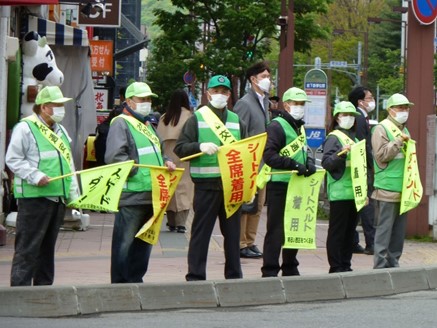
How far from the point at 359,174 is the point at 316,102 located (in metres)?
14.1

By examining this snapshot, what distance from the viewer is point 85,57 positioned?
19203 mm

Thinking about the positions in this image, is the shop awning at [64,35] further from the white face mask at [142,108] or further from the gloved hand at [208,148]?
the gloved hand at [208,148]

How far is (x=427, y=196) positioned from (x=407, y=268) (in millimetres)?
5017

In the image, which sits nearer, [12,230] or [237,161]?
[237,161]

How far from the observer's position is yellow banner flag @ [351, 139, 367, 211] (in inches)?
503

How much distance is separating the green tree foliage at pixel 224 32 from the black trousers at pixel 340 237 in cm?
2695

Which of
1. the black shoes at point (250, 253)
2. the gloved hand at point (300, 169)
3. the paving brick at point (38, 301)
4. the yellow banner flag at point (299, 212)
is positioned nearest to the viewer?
the paving brick at point (38, 301)

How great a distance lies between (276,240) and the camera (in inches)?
488

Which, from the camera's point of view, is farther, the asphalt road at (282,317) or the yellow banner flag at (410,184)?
the yellow banner flag at (410,184)

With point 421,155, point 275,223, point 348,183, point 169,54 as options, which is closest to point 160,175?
point 275,223

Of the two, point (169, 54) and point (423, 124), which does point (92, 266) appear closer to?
point (423, 124)

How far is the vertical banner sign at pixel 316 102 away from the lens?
26.4 metres

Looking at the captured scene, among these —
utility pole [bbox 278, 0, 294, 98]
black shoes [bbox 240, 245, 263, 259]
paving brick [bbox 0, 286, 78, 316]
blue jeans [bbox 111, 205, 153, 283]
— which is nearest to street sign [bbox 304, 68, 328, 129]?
utility pole [bbox 278, 0, 294, 98]

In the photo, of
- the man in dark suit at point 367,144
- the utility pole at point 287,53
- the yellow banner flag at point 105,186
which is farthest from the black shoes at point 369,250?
the utility pole at point 287,53
